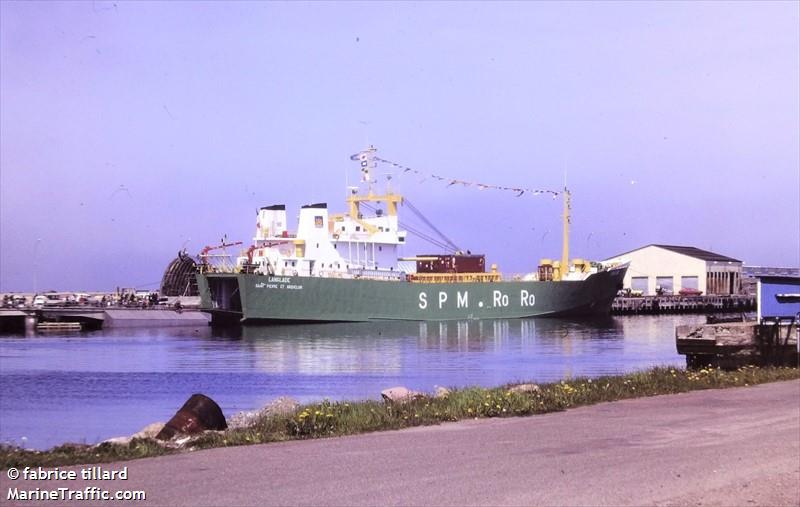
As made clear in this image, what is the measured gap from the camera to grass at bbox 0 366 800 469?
303 inches

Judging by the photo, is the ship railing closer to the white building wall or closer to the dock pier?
the dock pier

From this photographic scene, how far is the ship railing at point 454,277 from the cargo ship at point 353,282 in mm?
60

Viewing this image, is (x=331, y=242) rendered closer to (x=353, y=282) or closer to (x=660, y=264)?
(x=353, y=282)

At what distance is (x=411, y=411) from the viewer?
32.1 feet

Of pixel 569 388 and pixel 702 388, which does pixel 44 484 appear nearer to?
pixel 569 388

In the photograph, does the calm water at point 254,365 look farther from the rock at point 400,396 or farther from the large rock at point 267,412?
the rock at point 400,396

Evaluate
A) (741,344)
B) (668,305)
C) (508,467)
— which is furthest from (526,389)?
(668,305)

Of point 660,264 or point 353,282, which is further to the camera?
point 660,264

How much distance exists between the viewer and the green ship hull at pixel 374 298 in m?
47.1

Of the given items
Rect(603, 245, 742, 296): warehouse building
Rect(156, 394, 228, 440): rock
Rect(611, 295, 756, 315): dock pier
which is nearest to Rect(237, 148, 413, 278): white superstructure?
Rect(611, 295, 756, 315): dock pier

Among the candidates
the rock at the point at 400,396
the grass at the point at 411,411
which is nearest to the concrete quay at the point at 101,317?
the rock at the point at 400,396

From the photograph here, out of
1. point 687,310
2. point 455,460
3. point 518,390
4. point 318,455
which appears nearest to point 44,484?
point 318,455

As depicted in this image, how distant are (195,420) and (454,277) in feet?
150

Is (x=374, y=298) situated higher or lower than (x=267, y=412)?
higher
